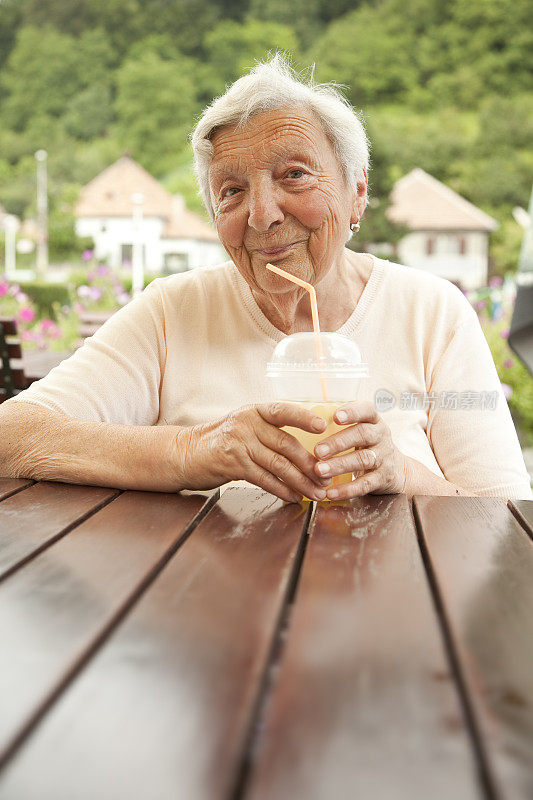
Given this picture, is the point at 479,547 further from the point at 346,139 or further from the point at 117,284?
the point at 117,284

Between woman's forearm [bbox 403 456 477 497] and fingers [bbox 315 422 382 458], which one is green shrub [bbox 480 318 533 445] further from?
fingers [bbox 315 422 382 458]

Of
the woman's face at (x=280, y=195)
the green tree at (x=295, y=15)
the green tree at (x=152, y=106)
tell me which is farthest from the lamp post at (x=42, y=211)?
the woman's face at (x=280, y=195)

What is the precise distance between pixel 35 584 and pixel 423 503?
51cm

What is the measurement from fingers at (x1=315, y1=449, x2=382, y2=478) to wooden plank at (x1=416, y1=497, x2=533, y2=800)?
78 mm

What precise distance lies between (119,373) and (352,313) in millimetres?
421

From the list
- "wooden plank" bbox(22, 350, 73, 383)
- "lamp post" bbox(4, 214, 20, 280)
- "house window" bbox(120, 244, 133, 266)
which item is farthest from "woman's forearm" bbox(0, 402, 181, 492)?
"house window" bbox(120, 244, 133, 266)

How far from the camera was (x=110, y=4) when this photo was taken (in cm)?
3700

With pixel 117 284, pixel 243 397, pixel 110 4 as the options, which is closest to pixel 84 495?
pixel 243 397

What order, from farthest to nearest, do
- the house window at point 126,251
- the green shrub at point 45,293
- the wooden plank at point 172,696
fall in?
the house window at point 126,251 < the green shrub at point 45,293 < the wooden plank at point 172,696

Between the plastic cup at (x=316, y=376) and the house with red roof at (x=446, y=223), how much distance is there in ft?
113

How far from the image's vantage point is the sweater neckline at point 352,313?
1450mm

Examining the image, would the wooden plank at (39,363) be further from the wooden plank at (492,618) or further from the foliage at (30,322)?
the wooden plank at (492,618)

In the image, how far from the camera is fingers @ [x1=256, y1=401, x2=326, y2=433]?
0.91m

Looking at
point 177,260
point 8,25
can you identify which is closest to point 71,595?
point 177,260
